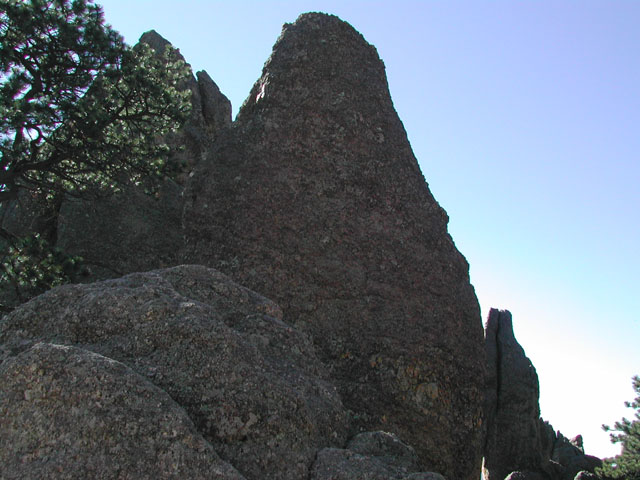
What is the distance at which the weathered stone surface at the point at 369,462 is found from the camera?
13.0 ft

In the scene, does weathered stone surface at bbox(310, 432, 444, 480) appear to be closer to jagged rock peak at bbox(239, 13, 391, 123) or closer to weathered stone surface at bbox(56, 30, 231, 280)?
jagged rock peak at bbox(239, 13, 391, 123)

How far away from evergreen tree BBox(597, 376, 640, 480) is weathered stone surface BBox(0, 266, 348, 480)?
10542 mm

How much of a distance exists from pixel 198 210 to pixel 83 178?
3379mm

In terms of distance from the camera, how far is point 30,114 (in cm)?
897

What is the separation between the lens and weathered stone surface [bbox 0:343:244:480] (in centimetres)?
360

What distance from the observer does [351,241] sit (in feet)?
27.1

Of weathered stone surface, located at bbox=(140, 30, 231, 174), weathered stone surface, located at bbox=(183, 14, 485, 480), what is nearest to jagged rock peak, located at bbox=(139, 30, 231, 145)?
weathered stone surface, located at bbox=(140, 30, 231, 174)

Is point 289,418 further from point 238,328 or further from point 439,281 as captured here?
point 439,281

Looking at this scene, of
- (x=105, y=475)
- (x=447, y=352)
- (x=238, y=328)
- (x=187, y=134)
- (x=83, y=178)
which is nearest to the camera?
(x=105, y=475)

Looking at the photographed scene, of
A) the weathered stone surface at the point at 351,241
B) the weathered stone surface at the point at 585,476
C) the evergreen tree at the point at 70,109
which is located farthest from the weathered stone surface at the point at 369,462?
the weathered stone surface at the point at 585,476

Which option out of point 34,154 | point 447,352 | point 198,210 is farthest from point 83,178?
point 447,352

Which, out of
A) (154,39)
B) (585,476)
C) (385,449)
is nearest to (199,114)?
(154,39)

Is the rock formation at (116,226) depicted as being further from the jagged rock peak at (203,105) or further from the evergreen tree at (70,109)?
the jagged rock peak at (203,105)

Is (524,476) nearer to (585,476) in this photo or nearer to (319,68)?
(585,476)
